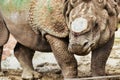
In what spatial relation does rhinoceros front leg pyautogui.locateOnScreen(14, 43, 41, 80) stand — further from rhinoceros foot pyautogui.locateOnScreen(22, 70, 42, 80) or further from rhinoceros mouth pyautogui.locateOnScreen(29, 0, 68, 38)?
rhinoceros mouth pyautogui.locateOnScreen(29, 0, 68, 38)

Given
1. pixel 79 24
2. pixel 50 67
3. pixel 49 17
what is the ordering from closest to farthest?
pixel 79 24 < pixel 49 17 < pixel 50 67

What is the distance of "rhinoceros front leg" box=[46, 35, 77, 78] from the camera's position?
4.93 meters

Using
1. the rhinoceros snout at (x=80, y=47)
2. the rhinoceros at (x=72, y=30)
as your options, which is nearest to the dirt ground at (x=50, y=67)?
the rhinoceros at (x=72, y=30)

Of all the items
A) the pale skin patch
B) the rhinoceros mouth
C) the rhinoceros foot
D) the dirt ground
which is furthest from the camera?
the dirt ground

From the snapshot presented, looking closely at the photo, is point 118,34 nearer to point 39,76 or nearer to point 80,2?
point 39,76

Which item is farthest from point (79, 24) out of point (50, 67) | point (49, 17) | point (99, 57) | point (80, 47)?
point (50, 67)

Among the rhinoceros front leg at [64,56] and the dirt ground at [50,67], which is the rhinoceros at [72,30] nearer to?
the rhinoceros front leg at [64,56]

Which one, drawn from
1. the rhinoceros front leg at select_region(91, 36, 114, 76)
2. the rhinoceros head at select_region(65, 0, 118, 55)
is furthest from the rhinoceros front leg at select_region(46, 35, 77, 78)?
the rhinoceros head at select_region(65, 0, 118, 55)

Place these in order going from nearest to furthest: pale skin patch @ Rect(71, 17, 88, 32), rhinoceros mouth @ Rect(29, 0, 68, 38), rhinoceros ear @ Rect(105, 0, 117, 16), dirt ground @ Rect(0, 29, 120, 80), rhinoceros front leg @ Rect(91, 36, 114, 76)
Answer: pale skin patch @ Rect(71, 17, 88, 32) → rhinoceros ear @ Rect(105, 0, 117, 16) → rhinoceros mouth @ Rect(29, 0, 68, 38) → rhinoceros front leg @ Rect(91, 36, 114, 76) → dirt ground @ Rect(0, 29, 120, 80)

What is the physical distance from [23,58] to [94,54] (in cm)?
109

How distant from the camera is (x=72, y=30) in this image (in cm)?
452

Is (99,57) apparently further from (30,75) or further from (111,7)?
(30,75)

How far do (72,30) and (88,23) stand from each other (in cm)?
13

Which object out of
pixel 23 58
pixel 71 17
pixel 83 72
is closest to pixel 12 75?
pixel 23 58
